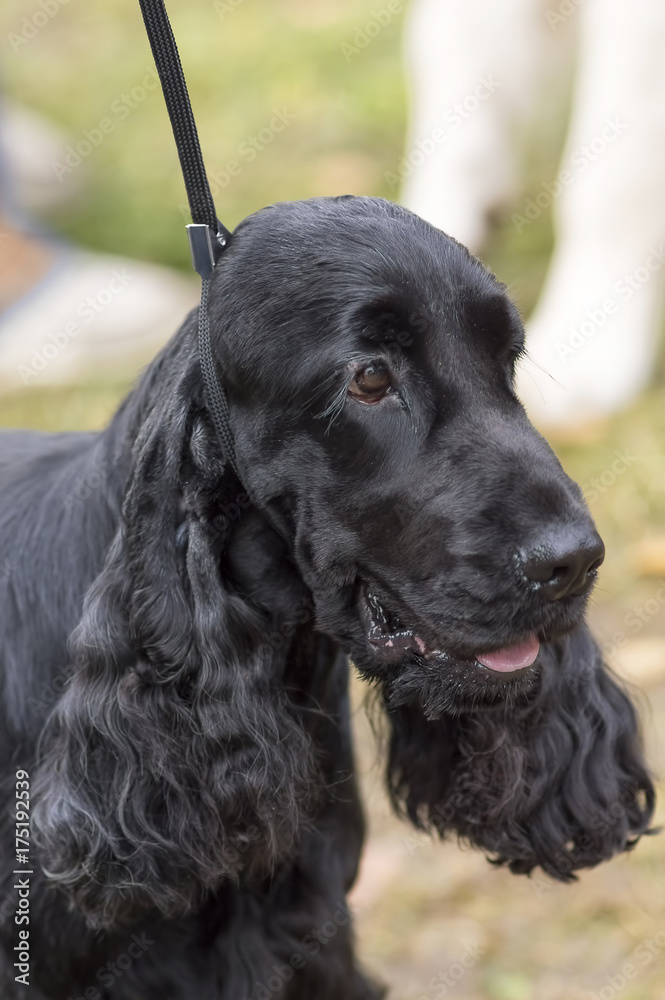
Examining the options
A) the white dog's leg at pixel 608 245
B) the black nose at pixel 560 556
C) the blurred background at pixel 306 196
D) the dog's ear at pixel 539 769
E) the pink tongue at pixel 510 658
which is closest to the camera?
the black nose at pixel 560 556

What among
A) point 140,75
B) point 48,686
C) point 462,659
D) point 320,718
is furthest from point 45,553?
point 140,75

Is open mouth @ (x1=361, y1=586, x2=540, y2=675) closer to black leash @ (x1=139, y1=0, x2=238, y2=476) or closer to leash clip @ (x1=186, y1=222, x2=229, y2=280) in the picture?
black leash @ (x1=139, y1=0, x2=238, y2=476)

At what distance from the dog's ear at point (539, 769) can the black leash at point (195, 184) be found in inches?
25.6

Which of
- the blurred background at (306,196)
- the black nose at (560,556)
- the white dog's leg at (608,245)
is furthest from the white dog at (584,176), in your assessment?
the black nose at (560,556)

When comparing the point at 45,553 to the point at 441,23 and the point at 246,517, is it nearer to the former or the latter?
the point at 246,517

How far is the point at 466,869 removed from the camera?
3.00 meters

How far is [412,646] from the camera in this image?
174 centimetres

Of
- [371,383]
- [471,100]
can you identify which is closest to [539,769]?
[371,383]

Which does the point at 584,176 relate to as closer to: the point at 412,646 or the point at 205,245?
the point at 205,245

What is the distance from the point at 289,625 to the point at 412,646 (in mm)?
229

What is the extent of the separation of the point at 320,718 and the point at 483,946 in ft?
3.60

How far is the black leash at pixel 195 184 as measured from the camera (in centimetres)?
174

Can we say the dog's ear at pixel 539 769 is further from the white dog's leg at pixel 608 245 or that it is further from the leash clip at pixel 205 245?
the white dog's leg at pixel 608 245

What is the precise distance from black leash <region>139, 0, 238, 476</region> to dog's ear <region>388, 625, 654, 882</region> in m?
0.65
